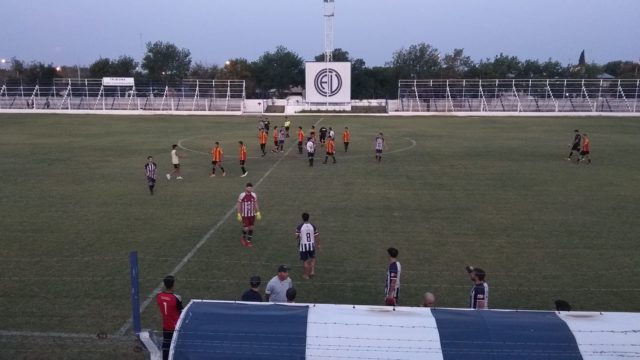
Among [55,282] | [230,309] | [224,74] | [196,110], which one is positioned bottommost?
[55,282]

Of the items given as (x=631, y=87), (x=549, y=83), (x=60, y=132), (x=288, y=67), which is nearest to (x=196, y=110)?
(x=60, y=132)

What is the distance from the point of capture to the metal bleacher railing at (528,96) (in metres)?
55.3

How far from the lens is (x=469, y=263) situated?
37.8 feet

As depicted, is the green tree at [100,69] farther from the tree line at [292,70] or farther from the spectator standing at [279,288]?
the spectator standing at [279,288]

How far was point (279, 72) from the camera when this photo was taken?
83312 mm

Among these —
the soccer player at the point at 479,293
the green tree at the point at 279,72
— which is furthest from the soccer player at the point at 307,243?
the green tree at the point at 279,72

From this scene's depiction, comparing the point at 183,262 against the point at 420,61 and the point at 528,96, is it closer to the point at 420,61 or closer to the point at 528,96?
the point at 528,96

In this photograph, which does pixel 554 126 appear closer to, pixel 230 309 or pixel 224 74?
pixel 230 309

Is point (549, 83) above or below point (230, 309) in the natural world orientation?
above

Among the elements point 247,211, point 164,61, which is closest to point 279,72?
point 164,61

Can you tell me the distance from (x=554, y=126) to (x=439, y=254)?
34648 millimetres

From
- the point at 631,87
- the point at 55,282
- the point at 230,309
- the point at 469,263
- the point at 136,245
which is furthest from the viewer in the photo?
the point at 631,87

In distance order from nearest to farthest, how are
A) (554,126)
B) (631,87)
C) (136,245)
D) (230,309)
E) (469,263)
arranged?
(230,309) → (469,263) → (136,245) → (554,126) → (631,87)

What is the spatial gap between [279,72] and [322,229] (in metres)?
71.8
